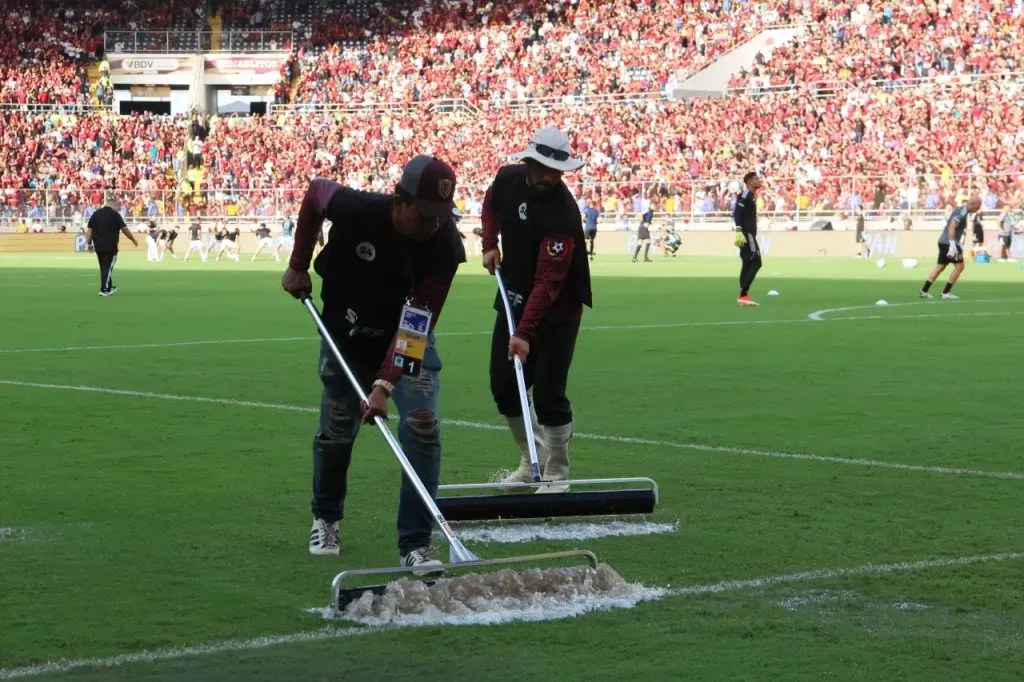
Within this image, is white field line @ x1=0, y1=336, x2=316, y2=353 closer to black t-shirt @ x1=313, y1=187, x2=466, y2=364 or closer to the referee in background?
the referee in background

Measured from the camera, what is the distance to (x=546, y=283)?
8523 millimetres

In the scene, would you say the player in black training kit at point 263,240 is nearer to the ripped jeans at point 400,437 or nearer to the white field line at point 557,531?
the white field line at point 557,531

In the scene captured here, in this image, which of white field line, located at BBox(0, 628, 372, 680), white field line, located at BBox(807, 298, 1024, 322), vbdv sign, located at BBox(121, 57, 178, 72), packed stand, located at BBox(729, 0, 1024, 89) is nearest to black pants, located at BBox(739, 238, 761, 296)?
white field line, located at BBox(807, 298, 1024, 322)

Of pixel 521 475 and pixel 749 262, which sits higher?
pixel 521 475

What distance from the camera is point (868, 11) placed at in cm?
5884

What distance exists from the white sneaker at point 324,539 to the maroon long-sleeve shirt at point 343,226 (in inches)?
29.2

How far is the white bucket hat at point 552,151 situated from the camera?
845 cm

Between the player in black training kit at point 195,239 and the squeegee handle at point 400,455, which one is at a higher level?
the squeegee handle at point 400,455

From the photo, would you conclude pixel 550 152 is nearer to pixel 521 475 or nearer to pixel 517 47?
pixel 521 475

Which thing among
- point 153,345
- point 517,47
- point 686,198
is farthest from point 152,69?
point 153,345

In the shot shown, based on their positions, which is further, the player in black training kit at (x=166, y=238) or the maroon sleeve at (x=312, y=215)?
the player in black training kit at (x=166, y=238)

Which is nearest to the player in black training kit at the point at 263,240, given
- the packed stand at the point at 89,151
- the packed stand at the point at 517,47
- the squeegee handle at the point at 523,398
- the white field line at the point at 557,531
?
the packed stand at the point at 89,151

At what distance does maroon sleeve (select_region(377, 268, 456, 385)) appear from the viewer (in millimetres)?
6680

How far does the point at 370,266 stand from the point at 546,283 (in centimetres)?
181
